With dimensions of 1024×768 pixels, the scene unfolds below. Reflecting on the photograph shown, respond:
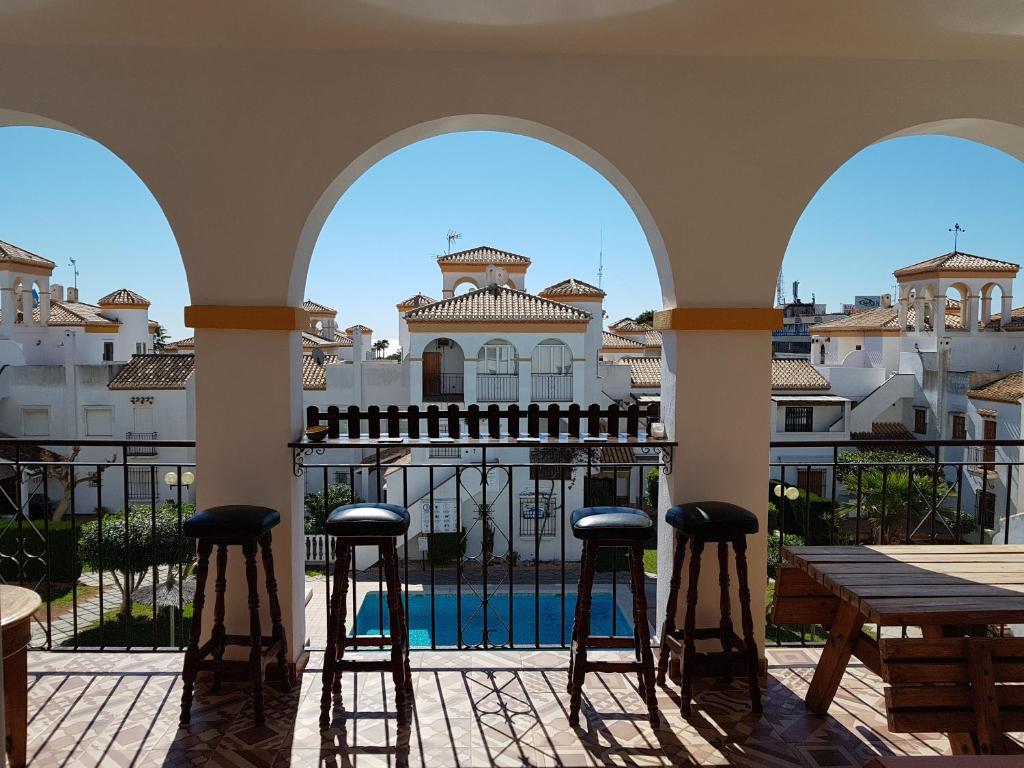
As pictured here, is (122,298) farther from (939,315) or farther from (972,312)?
(972,312)

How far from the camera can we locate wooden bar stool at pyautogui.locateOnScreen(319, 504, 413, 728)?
2.57m

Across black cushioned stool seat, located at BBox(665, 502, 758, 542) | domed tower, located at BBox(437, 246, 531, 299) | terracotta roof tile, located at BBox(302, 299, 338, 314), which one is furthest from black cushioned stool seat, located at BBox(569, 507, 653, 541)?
terracotta roof tile, located at BBox(302, 299, 338, 314)

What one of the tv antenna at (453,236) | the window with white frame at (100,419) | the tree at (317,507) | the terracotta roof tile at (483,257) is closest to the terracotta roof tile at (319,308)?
the tv antenna at (453,236)

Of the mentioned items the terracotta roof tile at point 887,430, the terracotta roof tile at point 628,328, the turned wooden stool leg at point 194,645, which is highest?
the terracotta roof tile at point 628,328

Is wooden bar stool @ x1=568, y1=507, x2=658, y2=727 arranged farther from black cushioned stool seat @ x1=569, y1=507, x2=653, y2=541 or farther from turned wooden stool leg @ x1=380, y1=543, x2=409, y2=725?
turned wooden stool leg @ x1=380, y1=543, x2=409, y2=725

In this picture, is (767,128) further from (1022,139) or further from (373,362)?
(373,362)

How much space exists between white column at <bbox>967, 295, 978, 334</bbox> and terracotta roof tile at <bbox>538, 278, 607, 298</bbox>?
1060 cm

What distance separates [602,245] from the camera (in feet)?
83.6

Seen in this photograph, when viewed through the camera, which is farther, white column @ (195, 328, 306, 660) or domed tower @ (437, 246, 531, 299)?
domed tower @ (437, 246, 531, 299)

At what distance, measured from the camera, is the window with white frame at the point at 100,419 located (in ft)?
63.1

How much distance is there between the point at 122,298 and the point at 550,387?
15132mm

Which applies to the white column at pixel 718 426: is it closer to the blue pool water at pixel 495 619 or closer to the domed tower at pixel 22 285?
the blue pool water at pixel 495 619

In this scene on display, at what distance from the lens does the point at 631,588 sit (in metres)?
2.61

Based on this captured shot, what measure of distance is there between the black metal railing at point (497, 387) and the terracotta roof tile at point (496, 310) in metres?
1.78
